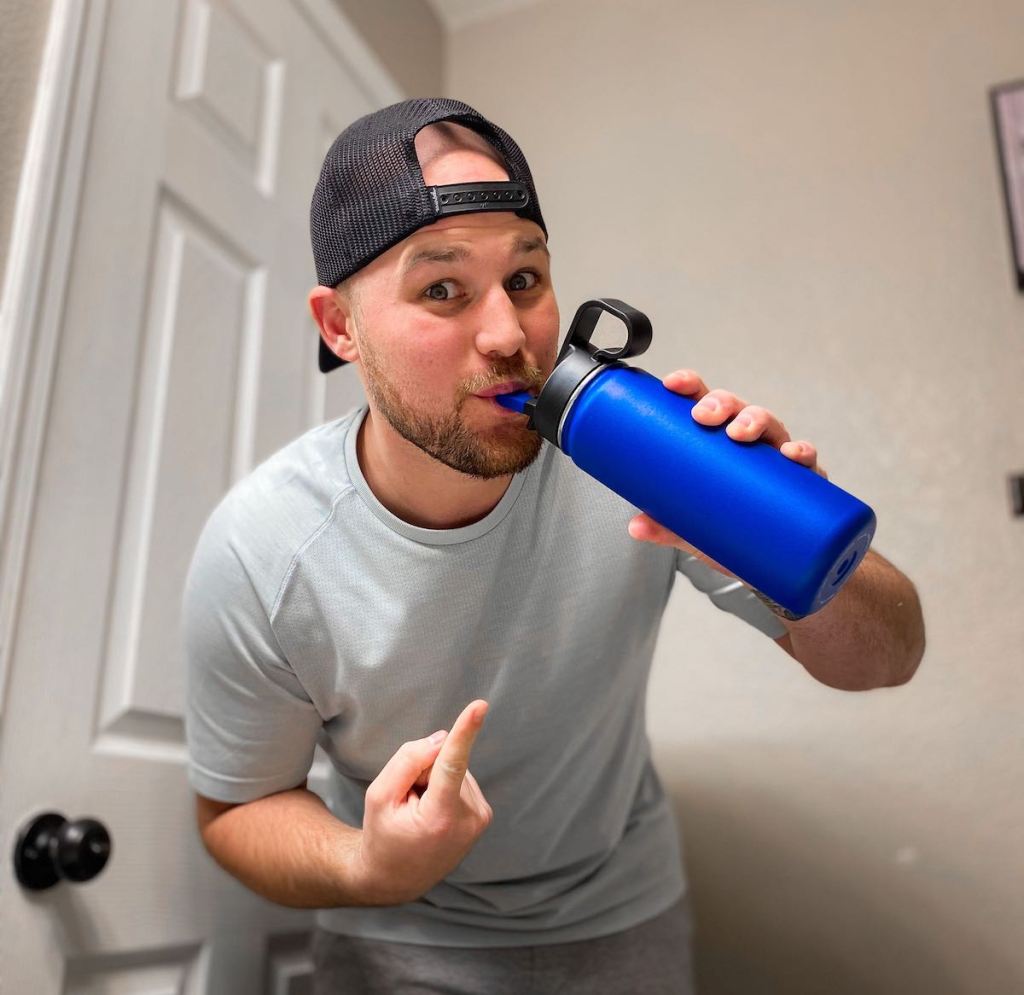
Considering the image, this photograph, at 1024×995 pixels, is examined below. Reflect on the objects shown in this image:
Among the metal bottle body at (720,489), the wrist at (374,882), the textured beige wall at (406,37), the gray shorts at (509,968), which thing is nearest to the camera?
the metal bottle body at (720,489)

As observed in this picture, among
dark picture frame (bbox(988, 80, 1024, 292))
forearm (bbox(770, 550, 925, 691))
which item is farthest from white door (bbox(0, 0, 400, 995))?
dark picture frame (bbox(988, 80, 1024, 292))

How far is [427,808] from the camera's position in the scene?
2.15ft

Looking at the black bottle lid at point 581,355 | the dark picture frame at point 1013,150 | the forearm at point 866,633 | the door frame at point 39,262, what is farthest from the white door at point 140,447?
the dark picture frame at point 1013,150

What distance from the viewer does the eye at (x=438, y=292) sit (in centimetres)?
82

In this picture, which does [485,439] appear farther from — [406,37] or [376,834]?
[406,37]

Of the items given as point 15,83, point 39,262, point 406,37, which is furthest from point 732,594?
point 406,37

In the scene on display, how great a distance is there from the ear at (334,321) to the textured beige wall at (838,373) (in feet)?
2.80

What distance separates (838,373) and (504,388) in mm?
991

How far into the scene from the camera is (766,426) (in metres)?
0.66

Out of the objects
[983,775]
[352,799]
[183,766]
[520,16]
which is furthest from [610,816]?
[520,16]

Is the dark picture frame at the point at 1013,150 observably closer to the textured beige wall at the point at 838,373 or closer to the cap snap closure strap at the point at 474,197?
the textured beige wall at the point at 838,373

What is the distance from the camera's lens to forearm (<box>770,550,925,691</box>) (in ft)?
2.73

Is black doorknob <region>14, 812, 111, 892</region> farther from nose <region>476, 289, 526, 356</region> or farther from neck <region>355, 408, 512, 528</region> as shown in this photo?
nose <region>476, 289, 526, 356</region>

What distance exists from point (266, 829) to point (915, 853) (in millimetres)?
956
